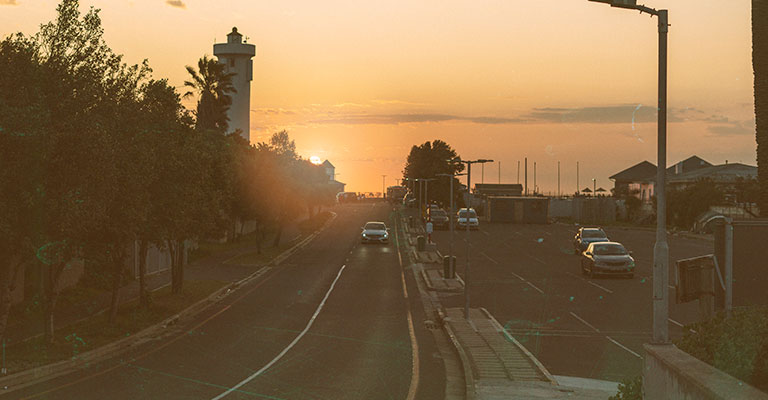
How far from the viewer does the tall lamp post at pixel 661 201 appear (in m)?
13.9

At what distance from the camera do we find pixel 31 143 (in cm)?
1948

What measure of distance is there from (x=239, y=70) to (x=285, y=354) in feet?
289

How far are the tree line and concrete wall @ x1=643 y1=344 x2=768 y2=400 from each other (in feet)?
46.8

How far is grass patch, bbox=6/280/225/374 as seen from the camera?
20969 mm

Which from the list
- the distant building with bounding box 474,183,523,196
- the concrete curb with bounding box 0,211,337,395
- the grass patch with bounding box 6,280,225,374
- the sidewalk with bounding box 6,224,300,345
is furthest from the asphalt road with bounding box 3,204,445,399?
the distant building with bounding box 474,183,523,196

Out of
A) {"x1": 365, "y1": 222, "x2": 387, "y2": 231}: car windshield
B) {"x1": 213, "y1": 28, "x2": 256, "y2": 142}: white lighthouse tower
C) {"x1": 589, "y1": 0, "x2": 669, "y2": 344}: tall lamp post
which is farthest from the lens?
{"x1": 213, "y1": 28, "x2": 256, "y2": 142}: white lighthouse tower

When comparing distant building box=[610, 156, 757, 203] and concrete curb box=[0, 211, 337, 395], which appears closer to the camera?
concrete curb box=[0, 211, 337, 395]

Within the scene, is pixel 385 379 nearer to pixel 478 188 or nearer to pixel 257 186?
pixel 257 186

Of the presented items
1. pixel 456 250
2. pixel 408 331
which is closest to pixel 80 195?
pixel 408 331

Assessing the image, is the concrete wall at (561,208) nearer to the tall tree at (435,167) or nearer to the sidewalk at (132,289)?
the tall tree at (435,167)

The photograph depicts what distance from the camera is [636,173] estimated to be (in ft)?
543

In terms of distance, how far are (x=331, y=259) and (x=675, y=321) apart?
34.9 metres

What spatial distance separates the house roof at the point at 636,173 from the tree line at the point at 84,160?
465 ft

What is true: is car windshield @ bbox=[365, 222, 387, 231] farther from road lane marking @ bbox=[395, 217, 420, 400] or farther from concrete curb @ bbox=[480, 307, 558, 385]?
concrete curb @ bbox=[480, 307, 558, 385]
